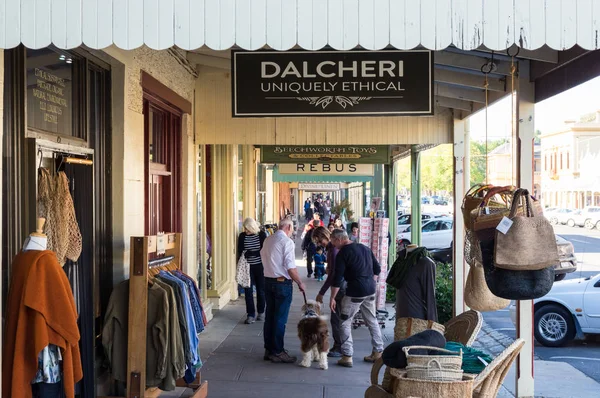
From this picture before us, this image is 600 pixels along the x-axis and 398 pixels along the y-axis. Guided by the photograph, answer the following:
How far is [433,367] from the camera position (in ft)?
12.0

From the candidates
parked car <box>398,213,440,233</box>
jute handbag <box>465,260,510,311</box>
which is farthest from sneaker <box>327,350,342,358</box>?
parked car <box>398,213,440,233</box>

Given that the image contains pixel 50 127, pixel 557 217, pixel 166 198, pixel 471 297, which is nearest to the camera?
pixel 471 297

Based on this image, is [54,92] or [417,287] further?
[417,287]

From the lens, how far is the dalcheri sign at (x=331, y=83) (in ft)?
17.8

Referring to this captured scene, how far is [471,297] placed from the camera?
466cm

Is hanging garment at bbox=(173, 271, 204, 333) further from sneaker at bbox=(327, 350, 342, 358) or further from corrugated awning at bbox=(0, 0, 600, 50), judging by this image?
corrugated awning at bbox=(0, 0, 600, 50)

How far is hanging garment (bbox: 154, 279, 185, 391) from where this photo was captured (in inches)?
221

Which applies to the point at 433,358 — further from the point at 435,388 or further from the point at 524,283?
the point at 524,283

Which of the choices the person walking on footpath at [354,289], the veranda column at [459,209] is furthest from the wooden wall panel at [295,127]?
the person walking on footpath at [354,289]

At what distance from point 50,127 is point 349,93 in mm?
2438

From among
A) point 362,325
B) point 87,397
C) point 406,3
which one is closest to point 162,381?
point 87,397

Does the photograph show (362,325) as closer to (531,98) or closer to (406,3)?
(531,98)

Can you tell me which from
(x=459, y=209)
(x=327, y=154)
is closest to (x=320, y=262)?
(x=327, y=154)

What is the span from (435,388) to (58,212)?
9.69 ft
